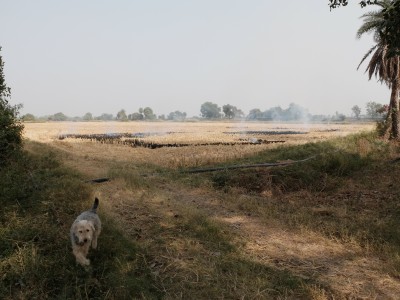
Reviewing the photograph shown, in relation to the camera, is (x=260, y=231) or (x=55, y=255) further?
(x=260, y=231)

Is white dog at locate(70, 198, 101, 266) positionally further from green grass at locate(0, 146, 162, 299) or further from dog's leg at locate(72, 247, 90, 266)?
green grass at locate(0, 146, 162, 299)

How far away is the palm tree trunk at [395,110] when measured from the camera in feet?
82.5

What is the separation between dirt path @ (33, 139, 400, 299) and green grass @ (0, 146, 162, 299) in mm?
555

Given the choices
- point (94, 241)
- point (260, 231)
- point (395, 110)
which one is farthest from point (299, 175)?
point (395, 110)

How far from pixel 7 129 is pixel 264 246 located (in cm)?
1088

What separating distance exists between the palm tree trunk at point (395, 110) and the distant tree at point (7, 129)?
2369 cm

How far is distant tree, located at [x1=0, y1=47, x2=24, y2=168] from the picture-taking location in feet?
43.9

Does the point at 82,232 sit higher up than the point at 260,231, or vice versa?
the point at 82,232

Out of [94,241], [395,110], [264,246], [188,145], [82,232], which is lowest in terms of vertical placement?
[264,246]

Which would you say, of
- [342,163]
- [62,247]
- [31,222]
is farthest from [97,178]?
[342,163]

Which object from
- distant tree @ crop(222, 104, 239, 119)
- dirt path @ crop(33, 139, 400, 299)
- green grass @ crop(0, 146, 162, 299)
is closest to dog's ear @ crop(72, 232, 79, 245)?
green grass @ crop(0, 146, 162, 299)

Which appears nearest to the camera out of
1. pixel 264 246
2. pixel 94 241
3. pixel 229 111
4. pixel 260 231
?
pixel 94 241

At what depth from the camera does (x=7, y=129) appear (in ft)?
45.0

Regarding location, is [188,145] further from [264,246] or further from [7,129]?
[264,246]
